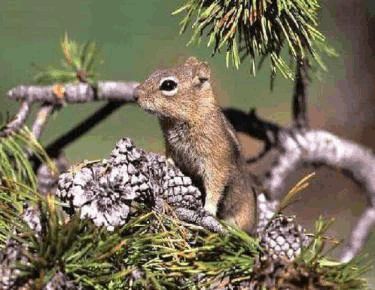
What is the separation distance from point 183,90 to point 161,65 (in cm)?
149

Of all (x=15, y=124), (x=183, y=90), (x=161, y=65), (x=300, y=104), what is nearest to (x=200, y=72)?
(x=183, y=90)

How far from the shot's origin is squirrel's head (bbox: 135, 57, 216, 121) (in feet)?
4.31

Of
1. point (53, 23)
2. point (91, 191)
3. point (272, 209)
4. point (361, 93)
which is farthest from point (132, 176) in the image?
point (361, 93)

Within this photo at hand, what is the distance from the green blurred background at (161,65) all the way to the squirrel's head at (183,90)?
1.12m

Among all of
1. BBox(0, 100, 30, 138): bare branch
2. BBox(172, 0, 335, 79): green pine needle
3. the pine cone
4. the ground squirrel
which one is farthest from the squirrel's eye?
the pine cone

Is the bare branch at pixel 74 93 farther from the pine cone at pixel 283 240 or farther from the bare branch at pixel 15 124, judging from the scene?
the pine cone at pixel 283 240

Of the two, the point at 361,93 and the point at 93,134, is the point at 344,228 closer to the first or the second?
the point at 361,93

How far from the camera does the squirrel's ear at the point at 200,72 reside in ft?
4.38

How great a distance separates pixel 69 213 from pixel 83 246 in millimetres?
74

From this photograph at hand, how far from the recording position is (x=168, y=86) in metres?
1.33

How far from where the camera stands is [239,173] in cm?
133

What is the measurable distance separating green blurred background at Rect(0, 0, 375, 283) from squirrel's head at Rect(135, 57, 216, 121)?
112 cm

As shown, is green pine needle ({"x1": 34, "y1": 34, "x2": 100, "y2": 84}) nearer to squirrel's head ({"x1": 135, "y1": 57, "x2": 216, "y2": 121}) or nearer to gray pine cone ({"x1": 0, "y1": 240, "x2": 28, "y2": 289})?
squirrel's head ({"x1": 135, "y1": 57, "x2": 216, "y2": 121})

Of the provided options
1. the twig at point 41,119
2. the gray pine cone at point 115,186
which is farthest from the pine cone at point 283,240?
the twig at point 41,119
